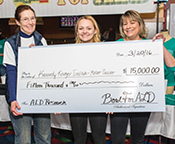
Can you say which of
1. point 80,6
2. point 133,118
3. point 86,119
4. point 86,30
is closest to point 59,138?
point 86,119

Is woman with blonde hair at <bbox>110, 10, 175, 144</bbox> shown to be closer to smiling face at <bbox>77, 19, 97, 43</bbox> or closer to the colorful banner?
smiling face at <bbox>77, 19, 97, 43</bbox>

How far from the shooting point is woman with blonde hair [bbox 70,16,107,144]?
1.20 meters

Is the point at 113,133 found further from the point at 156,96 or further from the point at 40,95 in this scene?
the point at 40,95

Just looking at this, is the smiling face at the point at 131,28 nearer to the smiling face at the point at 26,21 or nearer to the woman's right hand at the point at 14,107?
the smiling face at the point at 26,21

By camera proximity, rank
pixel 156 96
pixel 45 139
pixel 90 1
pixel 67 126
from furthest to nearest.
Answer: pixel 90 1 < pixel 67 126 < pixel 45 139 < pixel 156 96

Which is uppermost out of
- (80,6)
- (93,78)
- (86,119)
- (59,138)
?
(80,6)

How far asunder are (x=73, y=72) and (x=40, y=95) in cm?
26

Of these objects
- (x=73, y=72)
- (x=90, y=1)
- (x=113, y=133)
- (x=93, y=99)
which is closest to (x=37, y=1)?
(x=90, y=1)

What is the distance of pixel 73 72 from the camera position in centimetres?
118

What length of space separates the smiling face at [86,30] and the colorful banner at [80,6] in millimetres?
1234

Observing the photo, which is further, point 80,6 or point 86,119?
point 80,6

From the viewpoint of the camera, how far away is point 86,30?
1229mm

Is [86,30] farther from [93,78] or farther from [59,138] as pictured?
[59,138]

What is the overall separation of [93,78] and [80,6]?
151 cm
